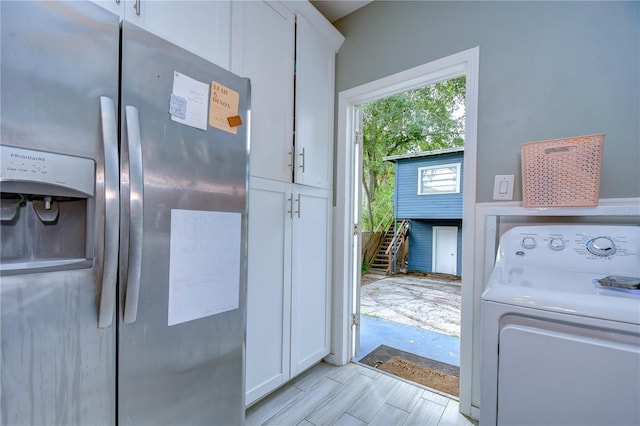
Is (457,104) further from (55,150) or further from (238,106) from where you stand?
(55,150)

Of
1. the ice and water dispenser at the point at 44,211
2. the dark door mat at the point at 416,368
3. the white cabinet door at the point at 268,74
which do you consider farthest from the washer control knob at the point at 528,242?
the ice and water dispenser at the point at 44,211

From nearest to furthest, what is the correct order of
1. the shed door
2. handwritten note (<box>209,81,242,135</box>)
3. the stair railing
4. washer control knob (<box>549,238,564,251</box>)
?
handwritten note (<box>209,81,242,135</box>) → washer control knob (<box>549,238,564,251</box>) → the shed door → the stair railing

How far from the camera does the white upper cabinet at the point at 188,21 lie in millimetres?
1127

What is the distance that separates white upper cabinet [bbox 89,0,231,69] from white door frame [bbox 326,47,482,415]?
41.1 inches

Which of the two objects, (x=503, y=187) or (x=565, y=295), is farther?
(x=503, y=187)

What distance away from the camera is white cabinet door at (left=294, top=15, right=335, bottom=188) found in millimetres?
1893

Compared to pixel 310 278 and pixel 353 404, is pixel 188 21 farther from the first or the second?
pixel 353 404

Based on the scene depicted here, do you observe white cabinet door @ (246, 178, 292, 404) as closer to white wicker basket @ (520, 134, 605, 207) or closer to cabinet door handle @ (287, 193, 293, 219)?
cabinet door handle @ (287, 193, 293, 219)

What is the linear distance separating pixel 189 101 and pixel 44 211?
52 cm

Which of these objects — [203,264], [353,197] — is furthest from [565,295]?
[353,197]

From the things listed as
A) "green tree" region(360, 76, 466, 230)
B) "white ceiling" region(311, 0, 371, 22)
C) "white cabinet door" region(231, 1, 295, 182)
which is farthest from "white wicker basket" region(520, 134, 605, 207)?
"green tree" region(360, 76, 466, 230)

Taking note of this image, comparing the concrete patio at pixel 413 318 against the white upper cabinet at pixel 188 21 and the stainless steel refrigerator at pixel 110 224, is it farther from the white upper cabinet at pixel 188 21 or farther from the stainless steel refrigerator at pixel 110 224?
the white upper cabinet at pixel 188 21

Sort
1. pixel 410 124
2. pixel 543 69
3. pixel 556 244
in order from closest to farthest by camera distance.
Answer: pixel 556 244, pixel 543 69, pixel 410 124

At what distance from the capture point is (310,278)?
79.4 inches
